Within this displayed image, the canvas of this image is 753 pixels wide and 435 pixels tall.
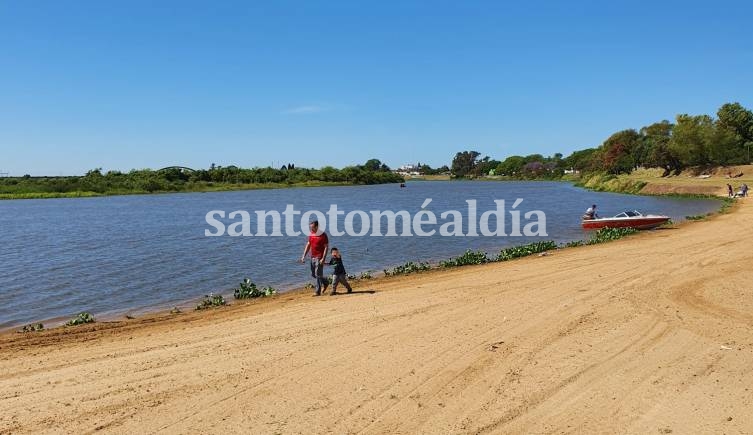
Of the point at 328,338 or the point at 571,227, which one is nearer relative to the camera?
the point at 328,338

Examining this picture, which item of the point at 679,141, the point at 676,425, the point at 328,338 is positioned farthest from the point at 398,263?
the point at 679,141

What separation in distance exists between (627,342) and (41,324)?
12.5 m

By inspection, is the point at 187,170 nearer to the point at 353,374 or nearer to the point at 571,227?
the point at 571,227

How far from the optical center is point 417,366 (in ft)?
27.7

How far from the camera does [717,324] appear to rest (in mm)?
10281

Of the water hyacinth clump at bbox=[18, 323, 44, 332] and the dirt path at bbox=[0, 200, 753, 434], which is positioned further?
the water hyacinth clump at bbox=[18, 323, 44, 332]

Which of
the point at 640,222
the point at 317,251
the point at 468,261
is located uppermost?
the point at 317,251

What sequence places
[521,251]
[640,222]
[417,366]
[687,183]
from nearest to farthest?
[417,366]
[521,251]
[640,222]
[687,183]

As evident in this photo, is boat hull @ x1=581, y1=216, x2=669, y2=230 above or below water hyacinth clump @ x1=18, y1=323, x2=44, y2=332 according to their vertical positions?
above

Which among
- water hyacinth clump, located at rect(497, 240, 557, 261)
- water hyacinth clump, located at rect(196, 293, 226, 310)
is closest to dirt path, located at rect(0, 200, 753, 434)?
water hyacinth clump, located at rect(196, 293, 226, 310)

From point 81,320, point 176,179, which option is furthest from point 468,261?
point 176,179

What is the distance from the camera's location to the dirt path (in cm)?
671

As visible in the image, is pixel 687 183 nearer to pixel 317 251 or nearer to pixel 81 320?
pixel 317 251

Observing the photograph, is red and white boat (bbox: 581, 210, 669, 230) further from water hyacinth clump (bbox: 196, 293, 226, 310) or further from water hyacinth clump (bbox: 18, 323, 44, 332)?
water hyacinth clump (bbox: 18, 323, 44, 332)
